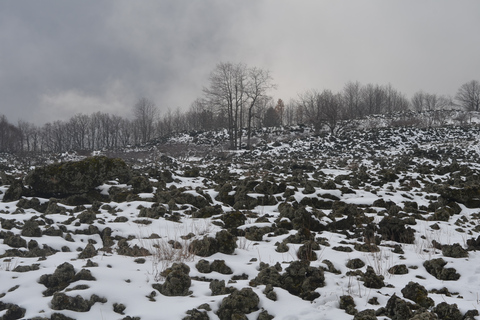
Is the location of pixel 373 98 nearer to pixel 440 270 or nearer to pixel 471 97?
pixel 471 97

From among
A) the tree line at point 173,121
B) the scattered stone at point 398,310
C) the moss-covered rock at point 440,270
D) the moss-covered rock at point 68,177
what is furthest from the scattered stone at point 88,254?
the tree line at point 173,121

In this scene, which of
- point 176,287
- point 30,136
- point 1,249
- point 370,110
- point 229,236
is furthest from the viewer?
point 30,136

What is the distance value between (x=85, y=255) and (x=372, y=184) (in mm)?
10050

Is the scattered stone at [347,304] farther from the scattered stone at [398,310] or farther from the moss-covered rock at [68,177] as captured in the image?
the moss-covered rock at [68,177]

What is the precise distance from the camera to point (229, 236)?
5.41 m

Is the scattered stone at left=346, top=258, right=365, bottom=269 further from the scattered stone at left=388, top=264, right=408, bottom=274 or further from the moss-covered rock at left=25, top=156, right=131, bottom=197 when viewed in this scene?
the moss-covered rock at left=25, top=156, right=131, bottom=197

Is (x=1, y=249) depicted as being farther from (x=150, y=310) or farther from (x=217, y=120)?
(x=217, y=120)

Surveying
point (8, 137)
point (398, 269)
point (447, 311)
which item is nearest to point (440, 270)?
point (398, 269)

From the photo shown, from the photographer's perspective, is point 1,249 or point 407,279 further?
point 1,249

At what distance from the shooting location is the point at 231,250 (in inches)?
208

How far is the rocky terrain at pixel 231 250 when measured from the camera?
3.39 metres

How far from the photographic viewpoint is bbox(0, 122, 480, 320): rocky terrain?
339 cm

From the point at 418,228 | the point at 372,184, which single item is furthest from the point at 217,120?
the point at 418,228

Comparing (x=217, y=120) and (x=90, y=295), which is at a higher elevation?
(x=217, y=120)
